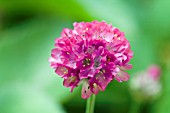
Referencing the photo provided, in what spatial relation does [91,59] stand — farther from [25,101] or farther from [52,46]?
[52,46]

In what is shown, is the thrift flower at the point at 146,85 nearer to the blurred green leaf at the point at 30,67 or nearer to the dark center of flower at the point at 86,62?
the blurred green leaf at the point at 30,67

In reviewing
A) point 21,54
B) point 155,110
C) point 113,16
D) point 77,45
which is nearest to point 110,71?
point 77,45

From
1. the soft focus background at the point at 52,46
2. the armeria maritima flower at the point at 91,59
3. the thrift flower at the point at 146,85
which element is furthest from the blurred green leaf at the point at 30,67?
the armeria maritima flower at the point at 91,59

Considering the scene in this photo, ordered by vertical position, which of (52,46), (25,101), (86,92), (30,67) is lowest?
(86,92)

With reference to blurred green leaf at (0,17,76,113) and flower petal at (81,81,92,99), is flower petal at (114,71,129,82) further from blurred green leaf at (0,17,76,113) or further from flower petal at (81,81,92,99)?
blurred green leaf at (0,17,76,113)

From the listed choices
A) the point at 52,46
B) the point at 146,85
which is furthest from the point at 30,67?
the point at 146,85

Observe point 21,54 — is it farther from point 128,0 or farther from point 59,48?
point 59,48

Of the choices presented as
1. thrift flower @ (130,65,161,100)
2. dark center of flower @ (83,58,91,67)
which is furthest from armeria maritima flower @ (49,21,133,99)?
thrift flower @ (130,65,161,100)
